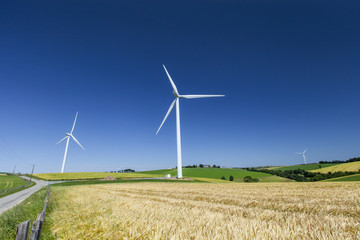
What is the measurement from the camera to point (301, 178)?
78.4m

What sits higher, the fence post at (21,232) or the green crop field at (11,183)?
the fence post at (21,232)

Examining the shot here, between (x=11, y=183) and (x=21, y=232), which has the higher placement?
(x=21, y=232)

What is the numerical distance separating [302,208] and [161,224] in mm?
6816

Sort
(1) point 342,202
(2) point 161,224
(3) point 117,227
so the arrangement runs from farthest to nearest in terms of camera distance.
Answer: (1) point 342,202, (3) point 117,227, (2) point 161,224

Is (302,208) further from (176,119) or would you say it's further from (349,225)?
(176,119)

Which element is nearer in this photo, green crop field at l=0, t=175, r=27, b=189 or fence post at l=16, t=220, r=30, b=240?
fence post at l=16, t=220, r=30, b=240

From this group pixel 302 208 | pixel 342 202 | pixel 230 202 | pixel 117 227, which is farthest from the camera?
pixel 230 202

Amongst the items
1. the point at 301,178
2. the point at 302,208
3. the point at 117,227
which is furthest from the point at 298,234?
the point at 301,178

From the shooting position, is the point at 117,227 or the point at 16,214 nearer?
the point at 117,227

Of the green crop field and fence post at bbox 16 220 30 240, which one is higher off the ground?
fence post at bbox 16 220 30 240

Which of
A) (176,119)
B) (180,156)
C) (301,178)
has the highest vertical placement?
(176,119)

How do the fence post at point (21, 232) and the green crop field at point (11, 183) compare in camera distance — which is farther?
the green crop field at point (11, 183)

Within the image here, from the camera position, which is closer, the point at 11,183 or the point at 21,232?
the point at 21,232

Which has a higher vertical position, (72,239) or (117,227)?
(117,227)
